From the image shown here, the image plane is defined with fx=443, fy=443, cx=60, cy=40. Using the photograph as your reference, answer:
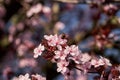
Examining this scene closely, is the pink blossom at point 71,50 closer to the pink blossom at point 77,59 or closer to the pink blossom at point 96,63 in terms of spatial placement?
the pink blossom at point 77,59

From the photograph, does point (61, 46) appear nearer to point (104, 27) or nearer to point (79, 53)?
point (79, 53)

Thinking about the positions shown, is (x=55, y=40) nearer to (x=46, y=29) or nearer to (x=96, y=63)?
(x=96, y=63)

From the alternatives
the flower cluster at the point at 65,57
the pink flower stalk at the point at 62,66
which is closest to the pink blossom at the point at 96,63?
the flower cluster at the point at 65,57

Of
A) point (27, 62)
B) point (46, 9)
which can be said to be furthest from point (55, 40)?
point (46, 9)

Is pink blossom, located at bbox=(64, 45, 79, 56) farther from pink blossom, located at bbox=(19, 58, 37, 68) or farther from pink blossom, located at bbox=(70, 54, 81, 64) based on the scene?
pink blossom, located at bbox=(19, 58, 37, 68)

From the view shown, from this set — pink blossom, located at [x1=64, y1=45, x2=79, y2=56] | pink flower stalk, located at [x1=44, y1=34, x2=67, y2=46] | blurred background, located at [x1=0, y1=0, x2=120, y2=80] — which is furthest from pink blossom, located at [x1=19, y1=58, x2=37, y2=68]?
pink blossom, located at [x1=64, y1=45, x2=79, y2=56]
